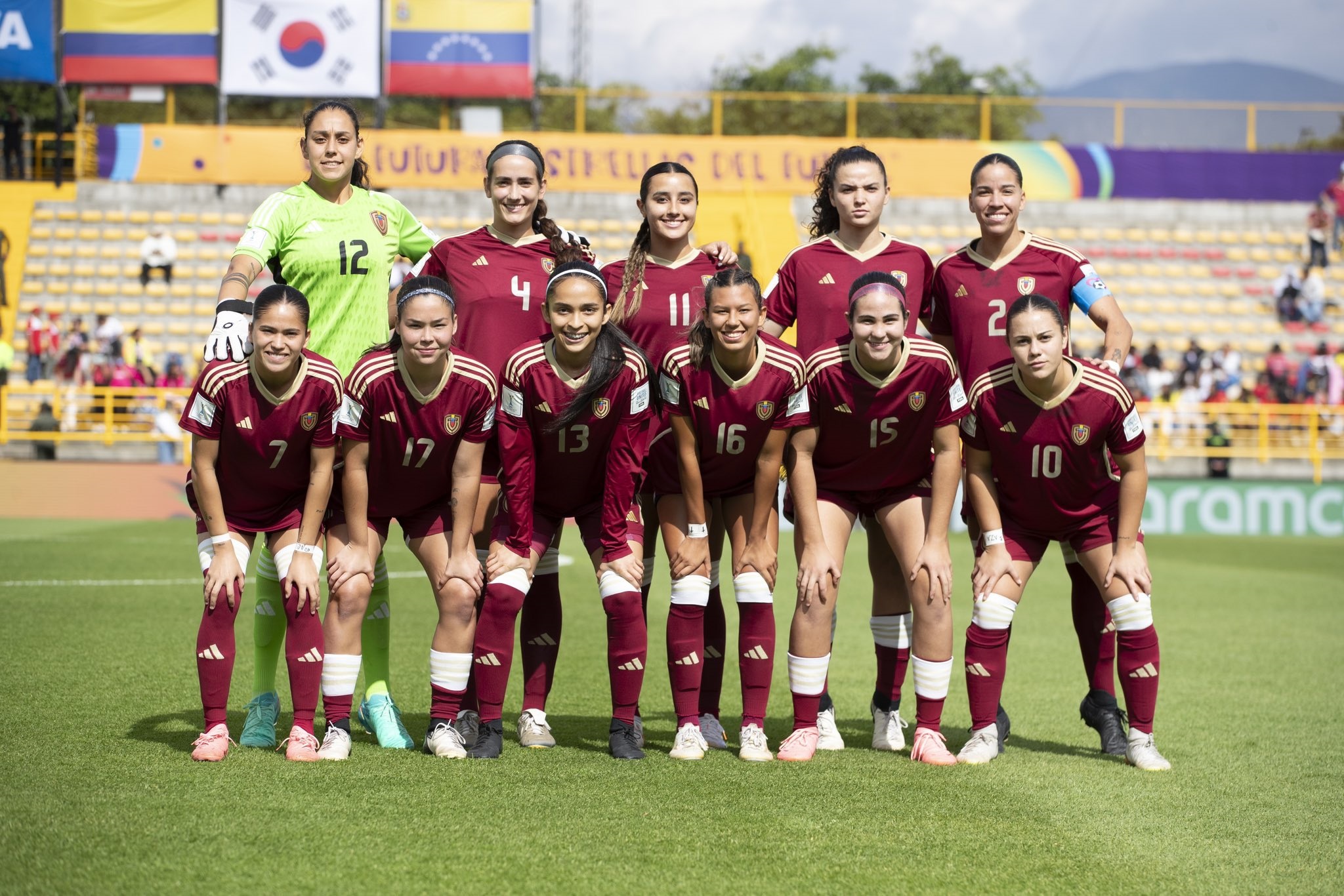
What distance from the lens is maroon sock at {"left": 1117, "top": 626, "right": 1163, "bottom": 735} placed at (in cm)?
508

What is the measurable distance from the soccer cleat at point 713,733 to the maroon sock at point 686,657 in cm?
20

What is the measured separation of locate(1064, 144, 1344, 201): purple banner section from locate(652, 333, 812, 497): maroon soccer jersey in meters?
23.2

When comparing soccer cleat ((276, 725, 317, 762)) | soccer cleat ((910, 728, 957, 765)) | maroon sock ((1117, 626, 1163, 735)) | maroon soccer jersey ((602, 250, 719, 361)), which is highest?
maroon soccer jersey ((602, 250, 719, 361))

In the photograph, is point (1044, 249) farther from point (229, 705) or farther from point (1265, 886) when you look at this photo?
point (229, 705)

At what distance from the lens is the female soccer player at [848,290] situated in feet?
17.3

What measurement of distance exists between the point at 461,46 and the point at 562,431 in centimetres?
2082

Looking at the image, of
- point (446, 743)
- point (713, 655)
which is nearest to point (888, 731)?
point (713, 655)

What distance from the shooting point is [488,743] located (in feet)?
15.9

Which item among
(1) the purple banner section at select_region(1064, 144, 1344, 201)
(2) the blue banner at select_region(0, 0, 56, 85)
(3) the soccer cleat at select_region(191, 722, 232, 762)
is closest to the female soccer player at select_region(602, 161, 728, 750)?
(3) the soccer cleat at select_region(191, 722, 232, 762)

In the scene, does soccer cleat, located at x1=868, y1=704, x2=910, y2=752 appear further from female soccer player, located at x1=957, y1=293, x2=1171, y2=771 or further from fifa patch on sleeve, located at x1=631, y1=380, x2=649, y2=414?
fifa patch on sleeve, located at x1=631, y1=380, x2=649, y2=414

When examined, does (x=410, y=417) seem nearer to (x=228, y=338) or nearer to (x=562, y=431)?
(x=562, y=431)

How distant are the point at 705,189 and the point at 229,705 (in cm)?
2053

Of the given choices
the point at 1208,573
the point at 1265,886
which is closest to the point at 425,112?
the point at 1208,573

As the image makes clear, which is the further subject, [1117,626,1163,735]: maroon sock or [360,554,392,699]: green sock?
[360,554,392,699]: green sock
